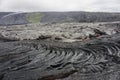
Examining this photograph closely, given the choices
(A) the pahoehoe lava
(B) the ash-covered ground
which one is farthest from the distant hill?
(A) the pahoehoe lava

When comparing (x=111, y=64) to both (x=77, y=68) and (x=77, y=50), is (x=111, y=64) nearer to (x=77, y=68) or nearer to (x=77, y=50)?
(x=77, y=68)

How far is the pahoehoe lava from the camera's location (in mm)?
7246

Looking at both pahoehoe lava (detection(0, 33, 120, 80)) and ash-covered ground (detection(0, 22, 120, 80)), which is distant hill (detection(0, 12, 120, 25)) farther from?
pahoehoe lava (detection(0, 33, 120, 80))

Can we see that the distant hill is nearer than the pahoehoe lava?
No

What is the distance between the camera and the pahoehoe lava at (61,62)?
7.25 m

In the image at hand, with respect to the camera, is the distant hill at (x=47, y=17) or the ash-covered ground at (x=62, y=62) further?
the distant hill at (x=47, y=17)

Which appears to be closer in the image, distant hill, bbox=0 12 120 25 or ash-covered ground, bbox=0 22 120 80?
ash-covered ground, bbox=0 22 120 80

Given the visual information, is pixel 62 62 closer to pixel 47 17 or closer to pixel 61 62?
pixel 61 62

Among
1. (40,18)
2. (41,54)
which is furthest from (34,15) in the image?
(41,54)

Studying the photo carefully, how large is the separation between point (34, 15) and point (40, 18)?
0.87 metres

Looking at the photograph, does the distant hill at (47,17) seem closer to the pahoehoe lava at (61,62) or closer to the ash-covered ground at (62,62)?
the ash-covered ground at (62,62)

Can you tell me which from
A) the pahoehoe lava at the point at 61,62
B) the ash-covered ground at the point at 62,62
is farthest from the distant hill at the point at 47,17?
the pahoehoe lava at the point at 61,62

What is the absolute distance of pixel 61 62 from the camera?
8.33 meters

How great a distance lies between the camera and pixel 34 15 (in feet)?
111
